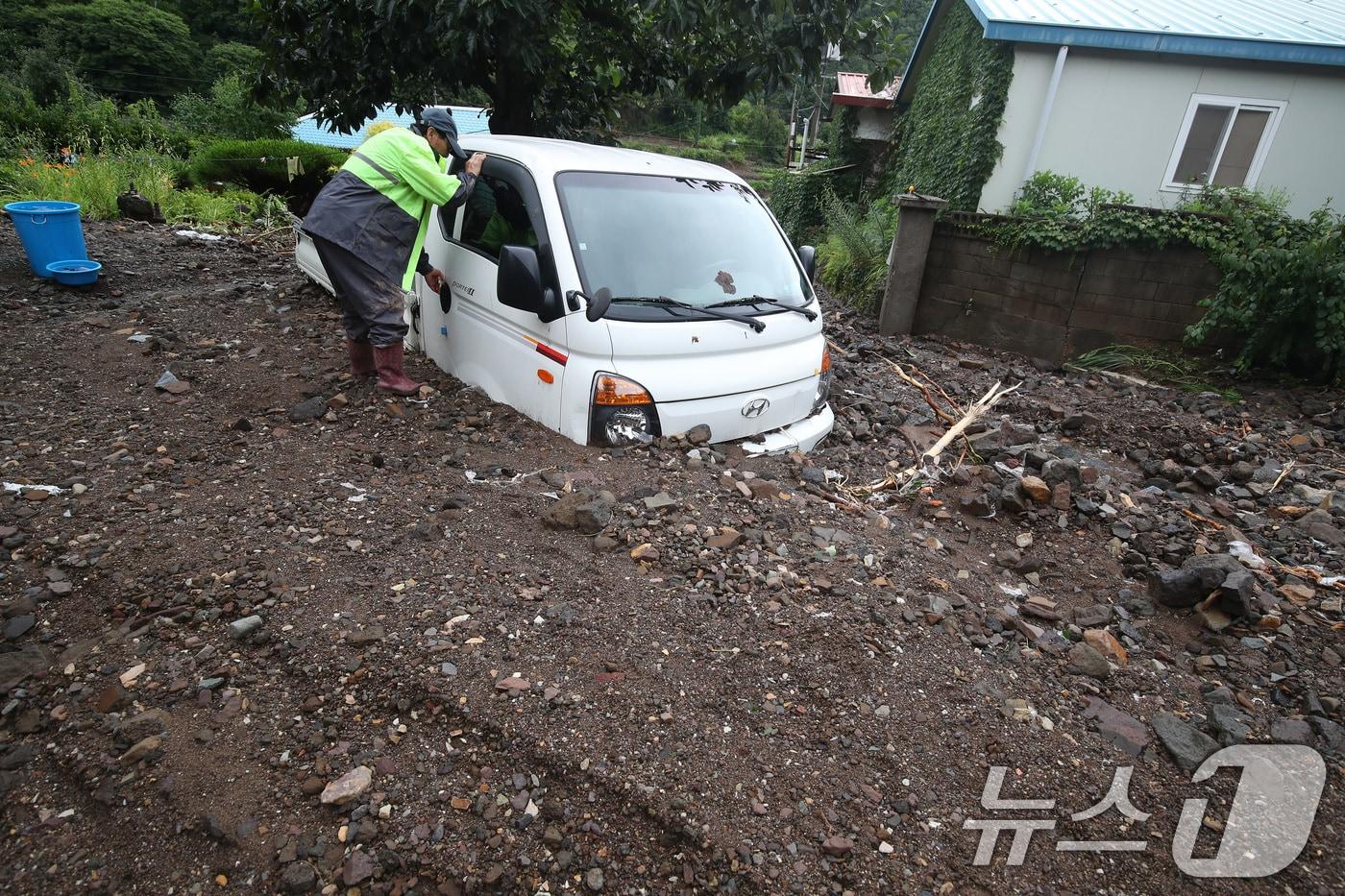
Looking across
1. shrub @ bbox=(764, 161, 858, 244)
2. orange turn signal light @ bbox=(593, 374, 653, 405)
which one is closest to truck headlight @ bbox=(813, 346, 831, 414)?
orange turn signal light @ bbox=(593, 374, 653, 405)

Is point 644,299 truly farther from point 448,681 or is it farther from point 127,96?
point 127,96

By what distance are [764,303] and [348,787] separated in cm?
329

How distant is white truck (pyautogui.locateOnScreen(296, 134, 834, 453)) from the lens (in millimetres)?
3838

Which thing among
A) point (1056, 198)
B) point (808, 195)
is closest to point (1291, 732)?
point (1056, 198)

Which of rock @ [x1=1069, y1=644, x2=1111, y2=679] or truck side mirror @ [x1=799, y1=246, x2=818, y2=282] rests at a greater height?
truck side mirror @ [x1=799, y1=246, x2=818, y2=282]

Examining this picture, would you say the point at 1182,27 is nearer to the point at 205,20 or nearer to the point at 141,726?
the point at 141,726

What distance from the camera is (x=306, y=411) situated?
14.8 ft

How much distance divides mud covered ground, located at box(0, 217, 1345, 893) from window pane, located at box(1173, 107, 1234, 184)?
27.2 ft

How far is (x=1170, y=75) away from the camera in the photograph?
10.7 m

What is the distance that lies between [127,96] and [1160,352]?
40.4 meters

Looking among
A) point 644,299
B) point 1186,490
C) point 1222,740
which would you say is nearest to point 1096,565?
point 1222,740

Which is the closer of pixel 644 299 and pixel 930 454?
pixel 644 299

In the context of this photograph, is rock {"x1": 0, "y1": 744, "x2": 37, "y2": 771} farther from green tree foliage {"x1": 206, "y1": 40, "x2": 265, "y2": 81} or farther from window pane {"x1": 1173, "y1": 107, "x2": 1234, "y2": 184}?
green tree foliage {"x1": 206, "y1": 40, "x2": 265, "y2": 81}
